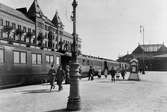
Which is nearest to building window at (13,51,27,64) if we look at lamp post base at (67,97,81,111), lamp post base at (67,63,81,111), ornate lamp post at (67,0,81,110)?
ornate lamp post at (67,0,81,110)

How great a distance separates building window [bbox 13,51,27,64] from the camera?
16.9 meters

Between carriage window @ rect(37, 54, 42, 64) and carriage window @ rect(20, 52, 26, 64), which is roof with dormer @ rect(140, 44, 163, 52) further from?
carriage window @ rect(20, 52, 26, 64)

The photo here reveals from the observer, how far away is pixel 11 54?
647 inches

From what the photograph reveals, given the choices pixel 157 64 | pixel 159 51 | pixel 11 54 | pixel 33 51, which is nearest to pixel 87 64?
pixel 33 51

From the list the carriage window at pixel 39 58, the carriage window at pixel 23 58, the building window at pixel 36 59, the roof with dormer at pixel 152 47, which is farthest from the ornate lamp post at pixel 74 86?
the roof with dormer at pixel 152 47

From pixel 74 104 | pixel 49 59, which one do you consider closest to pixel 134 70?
pixel 49 59

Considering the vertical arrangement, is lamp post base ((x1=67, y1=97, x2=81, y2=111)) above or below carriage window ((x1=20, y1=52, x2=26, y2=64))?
below

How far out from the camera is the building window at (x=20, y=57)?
16938 mm

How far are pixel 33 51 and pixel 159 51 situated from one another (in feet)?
357

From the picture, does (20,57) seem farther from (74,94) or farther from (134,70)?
(134,70)

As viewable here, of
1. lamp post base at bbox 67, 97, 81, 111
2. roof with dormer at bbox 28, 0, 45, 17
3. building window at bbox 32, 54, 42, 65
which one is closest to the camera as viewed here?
lamp post base at bbox 67, 97, 81, 111

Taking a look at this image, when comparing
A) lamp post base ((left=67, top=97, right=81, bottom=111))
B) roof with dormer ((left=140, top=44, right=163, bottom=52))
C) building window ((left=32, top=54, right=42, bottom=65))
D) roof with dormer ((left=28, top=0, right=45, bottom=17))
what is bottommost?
lamp post base ((left=67, top=97, right=81, bottom=111))

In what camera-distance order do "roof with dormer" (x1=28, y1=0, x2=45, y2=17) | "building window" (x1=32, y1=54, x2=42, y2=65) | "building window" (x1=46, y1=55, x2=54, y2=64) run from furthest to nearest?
"roof with dormer" (x1=28, y1=0, x2=45, y2=17), "building window" (x1=46, y1=55, x2=54, y2=64), "building window" (x1=32, y1=54, x2=42, y2=65)

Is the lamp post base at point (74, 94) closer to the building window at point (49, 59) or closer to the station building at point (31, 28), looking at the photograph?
the building window at point (49, 59)
